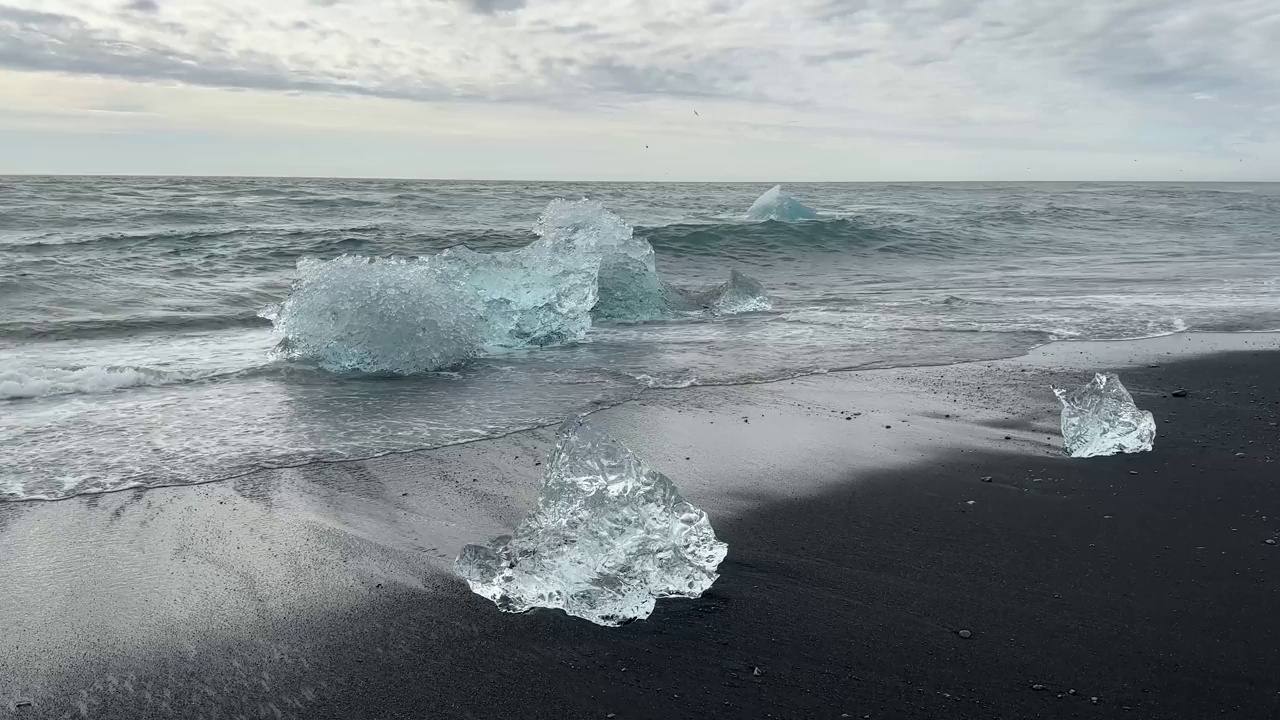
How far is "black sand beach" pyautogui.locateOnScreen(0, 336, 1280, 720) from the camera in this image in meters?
2.60

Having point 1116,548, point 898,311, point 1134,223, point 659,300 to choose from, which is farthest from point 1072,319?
point 1134,223

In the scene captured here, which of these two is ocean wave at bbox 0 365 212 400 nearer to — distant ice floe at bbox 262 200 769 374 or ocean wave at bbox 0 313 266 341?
distant ice floe at bbox 262 200 769 374

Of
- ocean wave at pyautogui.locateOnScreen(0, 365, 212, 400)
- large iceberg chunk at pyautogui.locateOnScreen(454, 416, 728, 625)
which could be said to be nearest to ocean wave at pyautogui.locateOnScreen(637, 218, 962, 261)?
ocean wave at pyautogui.locateOnScreen(0, 365, 212, 400)

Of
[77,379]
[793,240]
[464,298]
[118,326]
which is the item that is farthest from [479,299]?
[793,240]

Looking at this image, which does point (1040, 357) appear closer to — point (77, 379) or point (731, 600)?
point (731, 600)

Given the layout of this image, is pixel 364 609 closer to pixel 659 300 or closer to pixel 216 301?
pixel 659 300

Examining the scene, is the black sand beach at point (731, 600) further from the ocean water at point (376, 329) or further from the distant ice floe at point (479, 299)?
the distant ice floe at point (479, 299)

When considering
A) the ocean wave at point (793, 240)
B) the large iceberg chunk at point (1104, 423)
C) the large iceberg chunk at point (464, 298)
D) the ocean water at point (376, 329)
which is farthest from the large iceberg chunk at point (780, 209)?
the large iceberg chunk at point (1104, 423)

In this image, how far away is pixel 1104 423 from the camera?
4875 mm

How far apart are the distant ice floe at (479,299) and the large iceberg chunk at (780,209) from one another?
1462cm

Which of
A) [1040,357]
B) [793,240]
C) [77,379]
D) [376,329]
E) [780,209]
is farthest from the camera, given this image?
[780,209]

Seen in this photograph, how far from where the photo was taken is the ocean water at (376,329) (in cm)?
522

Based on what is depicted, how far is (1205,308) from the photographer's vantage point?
10.1 m

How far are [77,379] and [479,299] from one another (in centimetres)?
333
